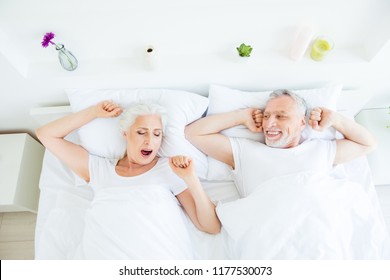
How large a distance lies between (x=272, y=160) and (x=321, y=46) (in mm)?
607

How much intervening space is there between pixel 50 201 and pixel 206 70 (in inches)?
39.5

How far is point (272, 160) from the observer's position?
140cm

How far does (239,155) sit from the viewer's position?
1.47 m

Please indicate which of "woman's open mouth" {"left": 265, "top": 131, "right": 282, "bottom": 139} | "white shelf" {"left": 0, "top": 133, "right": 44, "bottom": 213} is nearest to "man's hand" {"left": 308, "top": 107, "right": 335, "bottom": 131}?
"woman's open mouth" {"left": 265, "top": 131, "right": 282, "bottom": 139}

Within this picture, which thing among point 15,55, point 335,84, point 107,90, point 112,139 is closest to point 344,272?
point 335,84

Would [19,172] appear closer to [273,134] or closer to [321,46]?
[273,134]

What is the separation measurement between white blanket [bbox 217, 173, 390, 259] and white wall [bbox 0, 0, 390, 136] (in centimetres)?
60

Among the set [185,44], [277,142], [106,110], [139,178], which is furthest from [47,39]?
[277,142]

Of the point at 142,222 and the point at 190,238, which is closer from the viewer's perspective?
the point at 142,222

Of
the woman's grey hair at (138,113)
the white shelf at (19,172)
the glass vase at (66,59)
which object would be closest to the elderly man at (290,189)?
the woman's grey hair at (138,113)

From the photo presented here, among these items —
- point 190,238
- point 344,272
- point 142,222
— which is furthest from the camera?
point 190,238

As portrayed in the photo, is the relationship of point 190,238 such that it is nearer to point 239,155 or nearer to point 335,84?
point 239,155

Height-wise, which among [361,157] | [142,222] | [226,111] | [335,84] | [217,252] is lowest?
[217,252]

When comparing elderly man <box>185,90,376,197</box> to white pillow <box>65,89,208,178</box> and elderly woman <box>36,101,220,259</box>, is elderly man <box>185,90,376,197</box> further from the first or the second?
elderly woman <box>36,101,220,259</box>
